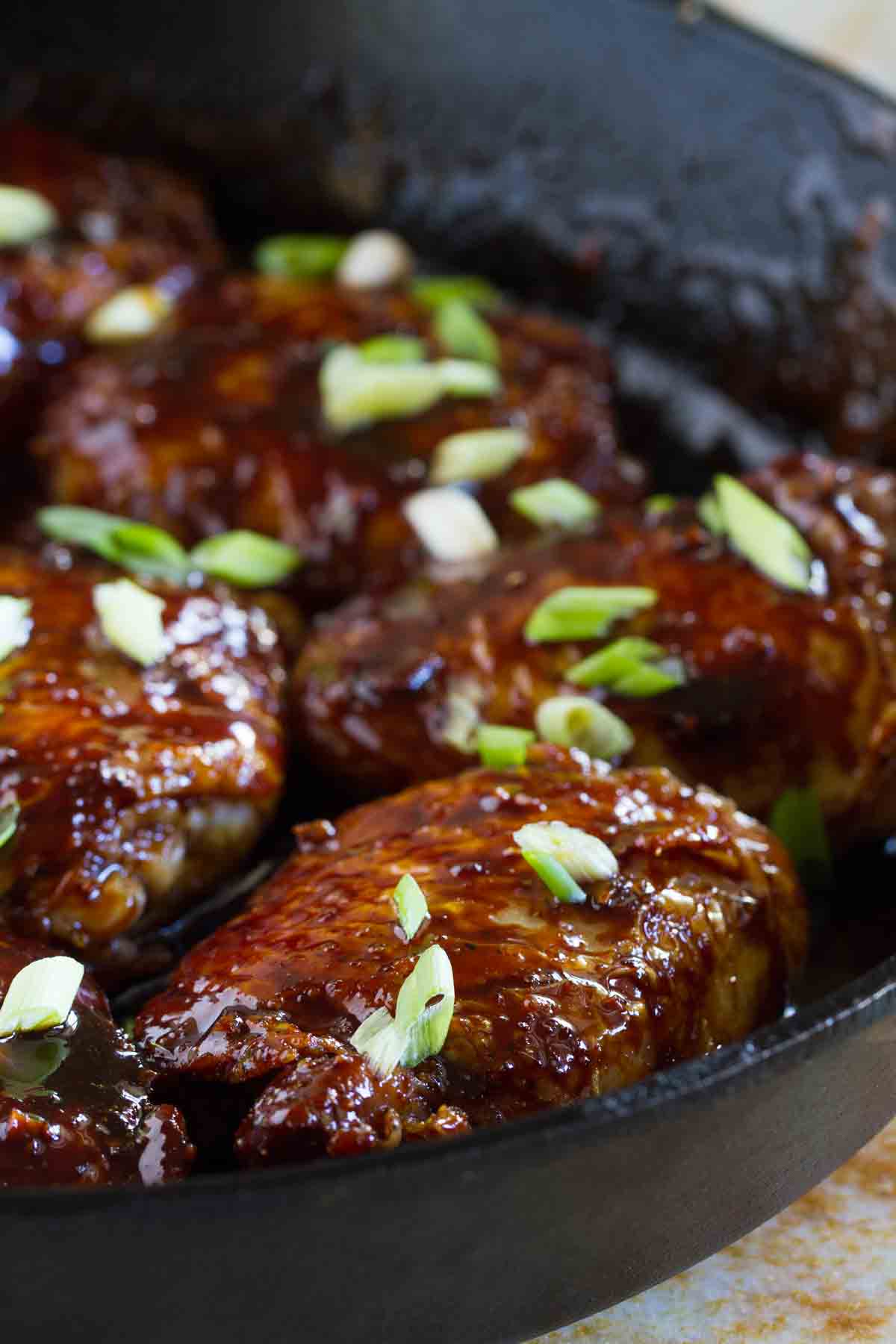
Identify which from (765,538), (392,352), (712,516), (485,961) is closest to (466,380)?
(392,352)

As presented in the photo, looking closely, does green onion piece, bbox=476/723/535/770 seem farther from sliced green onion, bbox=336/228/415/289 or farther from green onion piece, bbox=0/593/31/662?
sliced green onion, bbox=336/228/415/289

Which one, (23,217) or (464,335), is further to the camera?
(23,217)

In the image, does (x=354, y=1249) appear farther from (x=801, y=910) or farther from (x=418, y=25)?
(x=418, y=25)

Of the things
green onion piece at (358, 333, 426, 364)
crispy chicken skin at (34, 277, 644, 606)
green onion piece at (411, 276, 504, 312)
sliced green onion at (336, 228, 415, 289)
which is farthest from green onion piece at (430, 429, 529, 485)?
sliced green onion at (336, 228, 415, 289)

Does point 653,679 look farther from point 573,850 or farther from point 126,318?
point 126,318

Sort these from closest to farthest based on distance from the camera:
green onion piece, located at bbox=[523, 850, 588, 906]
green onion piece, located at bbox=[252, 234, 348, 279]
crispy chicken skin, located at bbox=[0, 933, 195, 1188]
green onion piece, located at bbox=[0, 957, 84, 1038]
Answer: crispy chicken skin, located at bbox=[0, 933, 195, 1188] < green onion piece, located at bbox=[0, 957, 84, 1038] < green onion piece, located at bbox=[523, 850, 588, 906] < green onion piece, located at bbox=[252, 234, 348, 279]
